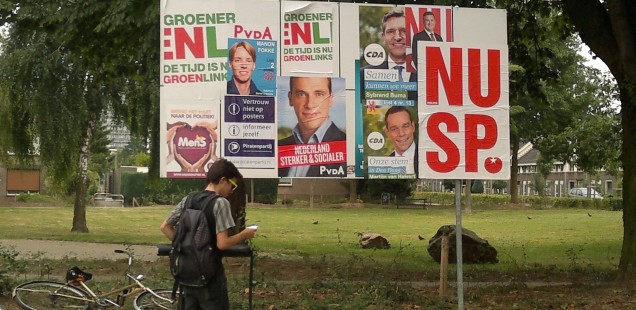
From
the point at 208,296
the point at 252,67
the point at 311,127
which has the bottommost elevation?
the point at 208,296

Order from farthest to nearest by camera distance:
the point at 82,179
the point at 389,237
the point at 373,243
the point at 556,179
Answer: the point at 556,179 → the point at 389,237 → the point at 82,179 → the point at 373,243

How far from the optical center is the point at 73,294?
8781mm

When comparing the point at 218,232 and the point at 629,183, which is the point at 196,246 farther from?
the point at 629,183

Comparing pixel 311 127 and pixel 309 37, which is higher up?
pixel 309 37

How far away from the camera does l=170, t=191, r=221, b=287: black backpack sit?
547 cm

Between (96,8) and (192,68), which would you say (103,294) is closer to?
(192,68)

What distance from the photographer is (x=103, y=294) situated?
29.4 feet

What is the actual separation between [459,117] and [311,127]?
167 centimetres

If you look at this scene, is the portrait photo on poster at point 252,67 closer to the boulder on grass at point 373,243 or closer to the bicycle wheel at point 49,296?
the bicycle wheel at point 49,296

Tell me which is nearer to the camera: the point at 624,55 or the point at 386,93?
the point at 386,93

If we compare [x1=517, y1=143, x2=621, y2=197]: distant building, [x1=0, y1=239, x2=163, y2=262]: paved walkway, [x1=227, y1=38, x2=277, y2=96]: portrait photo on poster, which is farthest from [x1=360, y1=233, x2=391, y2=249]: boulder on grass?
[x1=517, y1=143, x2=621, y2=197]: distant building

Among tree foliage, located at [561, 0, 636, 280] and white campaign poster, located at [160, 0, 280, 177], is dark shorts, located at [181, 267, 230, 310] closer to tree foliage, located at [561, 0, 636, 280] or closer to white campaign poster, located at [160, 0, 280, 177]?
white campaign poster, located at [160, 0, 280, 177]

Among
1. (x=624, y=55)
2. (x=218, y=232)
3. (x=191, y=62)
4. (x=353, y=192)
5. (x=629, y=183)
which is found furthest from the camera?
(x=353, y=192)

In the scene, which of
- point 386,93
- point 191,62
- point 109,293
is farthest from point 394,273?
point 191,62
